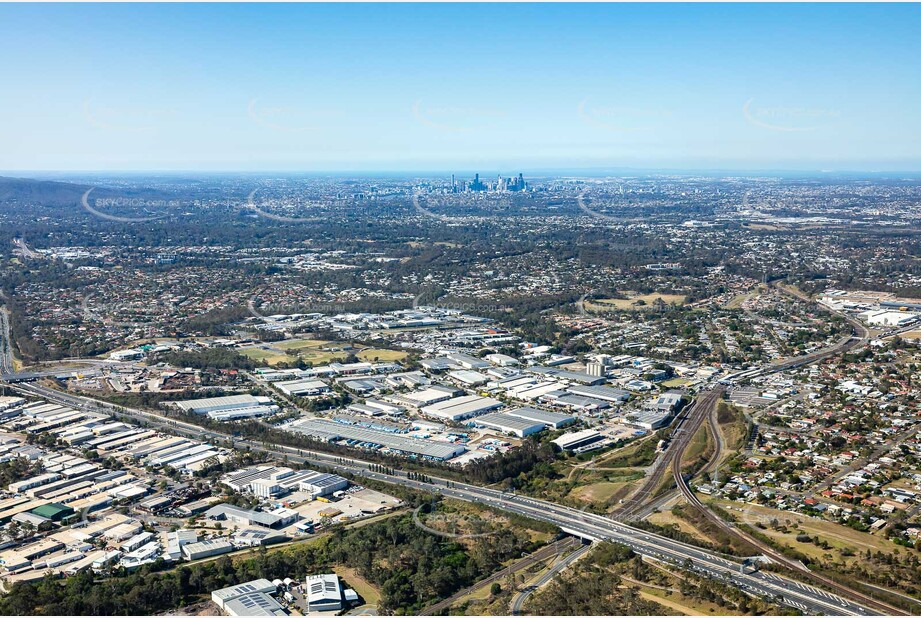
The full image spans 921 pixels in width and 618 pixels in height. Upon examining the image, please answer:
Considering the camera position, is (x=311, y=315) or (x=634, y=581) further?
(x=311, y=315)

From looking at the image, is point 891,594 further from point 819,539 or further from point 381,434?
point 381,434

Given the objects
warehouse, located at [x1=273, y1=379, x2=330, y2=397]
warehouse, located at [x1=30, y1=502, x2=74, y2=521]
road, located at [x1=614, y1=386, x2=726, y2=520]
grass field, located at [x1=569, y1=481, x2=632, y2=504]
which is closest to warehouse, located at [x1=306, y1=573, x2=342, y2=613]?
road, located at [x1=614, y1=386, x2=726, y2=520]

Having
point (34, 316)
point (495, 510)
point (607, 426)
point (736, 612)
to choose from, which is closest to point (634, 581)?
point (736, 612)

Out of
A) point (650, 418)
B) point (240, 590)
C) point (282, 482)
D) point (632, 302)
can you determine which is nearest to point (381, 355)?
point (650, 418)

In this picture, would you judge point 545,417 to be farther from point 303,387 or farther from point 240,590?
point 240,590

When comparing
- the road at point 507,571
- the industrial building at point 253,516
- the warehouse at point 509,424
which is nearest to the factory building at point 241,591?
the road at point 507,571

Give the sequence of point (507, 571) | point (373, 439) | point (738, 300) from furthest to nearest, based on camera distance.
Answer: point (738, 300)
point (373, 439)
point (507, 571)
